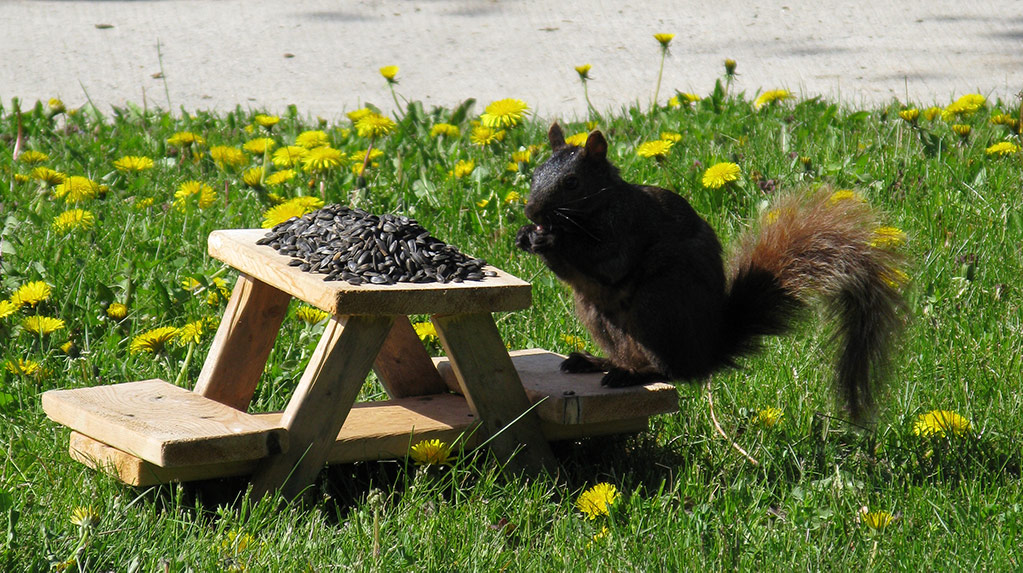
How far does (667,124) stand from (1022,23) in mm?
3666

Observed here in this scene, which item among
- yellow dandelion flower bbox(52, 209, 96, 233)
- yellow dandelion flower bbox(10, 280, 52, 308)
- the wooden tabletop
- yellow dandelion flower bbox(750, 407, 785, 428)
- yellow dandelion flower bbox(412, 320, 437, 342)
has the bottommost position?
yellow dandelion flower bbox(750, 407, 785, 428)

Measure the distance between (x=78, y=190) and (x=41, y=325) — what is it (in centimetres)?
93

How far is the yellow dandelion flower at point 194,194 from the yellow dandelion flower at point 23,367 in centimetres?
105

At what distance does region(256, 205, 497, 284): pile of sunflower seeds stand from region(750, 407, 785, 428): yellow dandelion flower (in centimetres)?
76

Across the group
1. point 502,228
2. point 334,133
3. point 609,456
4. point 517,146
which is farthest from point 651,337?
point 334,133

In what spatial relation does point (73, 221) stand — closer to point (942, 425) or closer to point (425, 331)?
point (425, 331)

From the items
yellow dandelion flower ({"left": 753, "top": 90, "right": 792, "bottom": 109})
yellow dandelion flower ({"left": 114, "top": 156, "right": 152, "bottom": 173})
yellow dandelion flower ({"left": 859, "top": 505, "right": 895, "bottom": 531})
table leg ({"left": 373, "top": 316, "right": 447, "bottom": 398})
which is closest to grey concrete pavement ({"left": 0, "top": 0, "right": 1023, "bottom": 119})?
yellow dandelion flower ({"left": 753, "top": 90, "right": 792, "bottom": 109})

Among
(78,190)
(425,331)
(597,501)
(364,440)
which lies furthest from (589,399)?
(78,190)

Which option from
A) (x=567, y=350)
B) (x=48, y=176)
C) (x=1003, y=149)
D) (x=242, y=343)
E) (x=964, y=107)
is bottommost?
(x=567, y=350)

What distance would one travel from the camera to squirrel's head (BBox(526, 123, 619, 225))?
8.42 ft

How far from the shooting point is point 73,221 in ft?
11.8

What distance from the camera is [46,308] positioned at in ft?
10.6

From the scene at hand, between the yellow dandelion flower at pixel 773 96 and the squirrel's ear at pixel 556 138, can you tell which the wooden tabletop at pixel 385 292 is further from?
the yellow dandelion flower at pixel 773 96

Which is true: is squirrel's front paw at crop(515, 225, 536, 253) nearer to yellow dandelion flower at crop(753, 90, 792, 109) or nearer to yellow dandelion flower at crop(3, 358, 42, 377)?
yellow dandelion flower at crop(3, 358, 42, 377)
